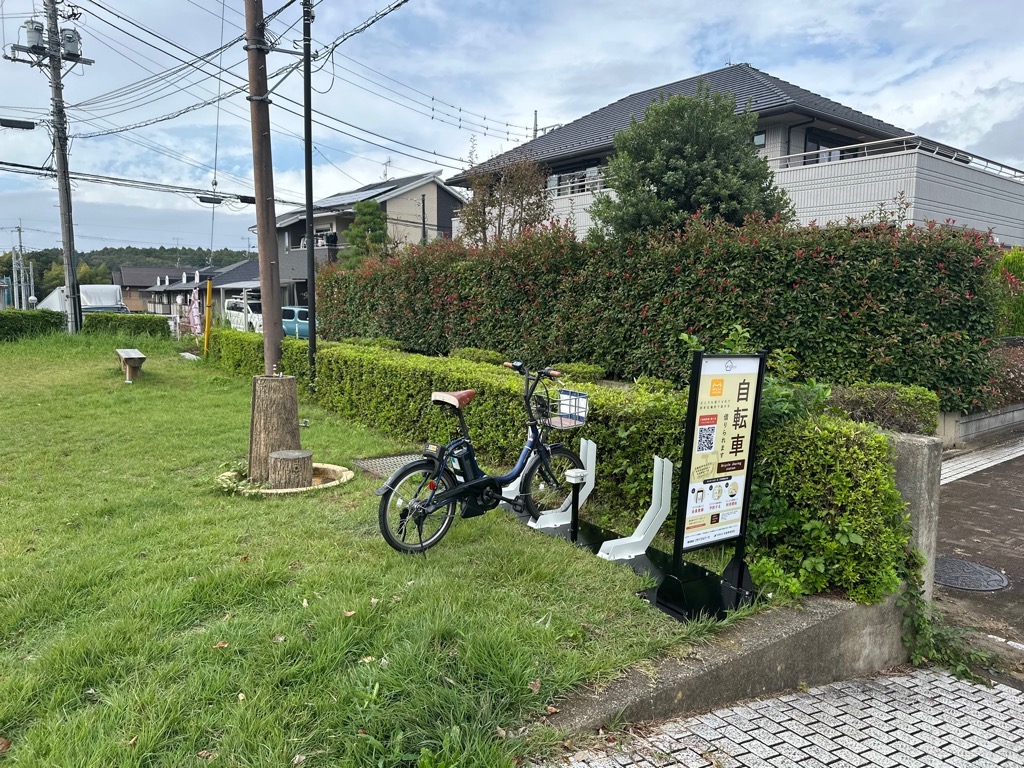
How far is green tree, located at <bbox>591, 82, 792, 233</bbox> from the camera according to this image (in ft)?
34.1

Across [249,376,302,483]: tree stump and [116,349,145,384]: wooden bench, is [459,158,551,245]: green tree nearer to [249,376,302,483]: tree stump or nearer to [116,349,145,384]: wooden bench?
[116,349,145,384]: wooden bench

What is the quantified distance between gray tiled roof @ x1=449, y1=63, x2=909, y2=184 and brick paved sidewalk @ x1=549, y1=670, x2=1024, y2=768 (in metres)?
13.1

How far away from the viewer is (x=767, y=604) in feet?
9.72

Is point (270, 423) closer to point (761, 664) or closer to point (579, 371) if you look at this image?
point (579, 371)

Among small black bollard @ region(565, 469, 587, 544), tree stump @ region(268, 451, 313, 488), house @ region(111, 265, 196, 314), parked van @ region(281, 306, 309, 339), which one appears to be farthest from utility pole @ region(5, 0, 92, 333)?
house @ region(111, 265, 196, 314)

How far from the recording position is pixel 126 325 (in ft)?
58.9

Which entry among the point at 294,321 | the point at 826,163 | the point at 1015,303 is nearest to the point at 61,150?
the point at 294,321

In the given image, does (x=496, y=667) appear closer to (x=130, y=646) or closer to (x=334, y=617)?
(x=334, y=617)

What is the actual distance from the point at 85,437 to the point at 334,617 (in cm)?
564

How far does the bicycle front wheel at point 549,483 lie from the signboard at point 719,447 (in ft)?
4.13

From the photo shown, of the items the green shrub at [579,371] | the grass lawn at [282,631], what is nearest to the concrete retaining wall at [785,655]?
the grass lawn at [282,631]

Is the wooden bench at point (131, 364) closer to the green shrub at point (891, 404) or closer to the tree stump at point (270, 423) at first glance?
the tree stump at point (270, 423)

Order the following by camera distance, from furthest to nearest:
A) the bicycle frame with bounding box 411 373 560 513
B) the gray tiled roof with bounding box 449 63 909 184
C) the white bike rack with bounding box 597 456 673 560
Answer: the gray tiled roof with bounding box 449 63 909 184 → the bicycle frame with bounding box 411 373 560 513 → the white bike rack with bounding box 597 456 673 560

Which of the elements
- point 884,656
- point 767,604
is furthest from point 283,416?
point 884,656
